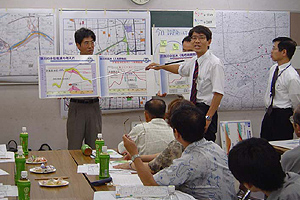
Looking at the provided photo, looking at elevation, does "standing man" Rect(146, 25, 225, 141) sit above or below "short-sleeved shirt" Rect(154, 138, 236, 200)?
above

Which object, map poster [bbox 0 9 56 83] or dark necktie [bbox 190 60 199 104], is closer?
dark necktie [bbox 190 60 199 104]

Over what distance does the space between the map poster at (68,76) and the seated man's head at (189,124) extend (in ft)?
7.24

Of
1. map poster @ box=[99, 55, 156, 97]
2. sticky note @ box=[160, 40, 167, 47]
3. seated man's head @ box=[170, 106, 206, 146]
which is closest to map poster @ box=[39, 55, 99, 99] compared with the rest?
map poster @ box=[99, 55, 156, 97]

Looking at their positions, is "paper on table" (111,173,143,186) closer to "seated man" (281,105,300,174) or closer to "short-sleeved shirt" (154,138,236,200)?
"short-sleeved shirt" (154,138,236,200)

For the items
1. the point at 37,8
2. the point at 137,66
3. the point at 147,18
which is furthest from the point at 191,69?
the point at 37,8

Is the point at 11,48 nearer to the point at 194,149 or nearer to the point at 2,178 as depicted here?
the point at 2,178

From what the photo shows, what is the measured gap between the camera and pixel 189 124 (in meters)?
2.43

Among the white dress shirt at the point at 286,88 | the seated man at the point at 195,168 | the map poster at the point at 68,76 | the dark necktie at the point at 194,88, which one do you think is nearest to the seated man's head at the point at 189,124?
the seated man at the point at 195,168

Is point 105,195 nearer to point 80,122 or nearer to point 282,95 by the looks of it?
point 80,122

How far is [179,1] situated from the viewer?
600cm

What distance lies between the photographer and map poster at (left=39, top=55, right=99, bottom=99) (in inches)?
176

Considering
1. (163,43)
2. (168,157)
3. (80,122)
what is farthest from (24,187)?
(163,43)

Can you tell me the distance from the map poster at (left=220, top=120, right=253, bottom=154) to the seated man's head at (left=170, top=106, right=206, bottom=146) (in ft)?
12.6

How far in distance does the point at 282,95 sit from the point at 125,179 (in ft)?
9.19
